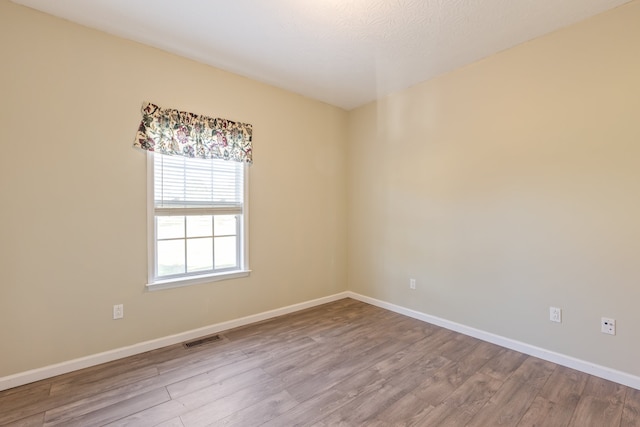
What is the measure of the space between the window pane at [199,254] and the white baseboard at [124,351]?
0.60 meters

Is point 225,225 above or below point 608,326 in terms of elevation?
above

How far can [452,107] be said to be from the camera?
2.96 m

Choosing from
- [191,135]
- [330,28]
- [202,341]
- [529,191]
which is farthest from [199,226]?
[529,191]

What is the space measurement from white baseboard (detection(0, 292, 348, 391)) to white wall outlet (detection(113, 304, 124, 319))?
269 mm

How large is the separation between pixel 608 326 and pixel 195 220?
138 inches

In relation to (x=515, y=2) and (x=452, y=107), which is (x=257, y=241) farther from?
(x=515, y=2)

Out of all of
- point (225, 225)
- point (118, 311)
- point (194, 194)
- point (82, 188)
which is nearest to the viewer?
point (82, 188)

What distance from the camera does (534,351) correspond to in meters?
2.44

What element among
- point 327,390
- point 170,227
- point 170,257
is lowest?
point 327,390

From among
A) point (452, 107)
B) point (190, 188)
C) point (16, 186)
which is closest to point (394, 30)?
point (452, 107)

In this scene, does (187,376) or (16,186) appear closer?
(16,186)

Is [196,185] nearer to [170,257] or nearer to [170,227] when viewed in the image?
[170,227]

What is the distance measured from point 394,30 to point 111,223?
2.79 metres

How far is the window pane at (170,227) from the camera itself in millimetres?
2629
